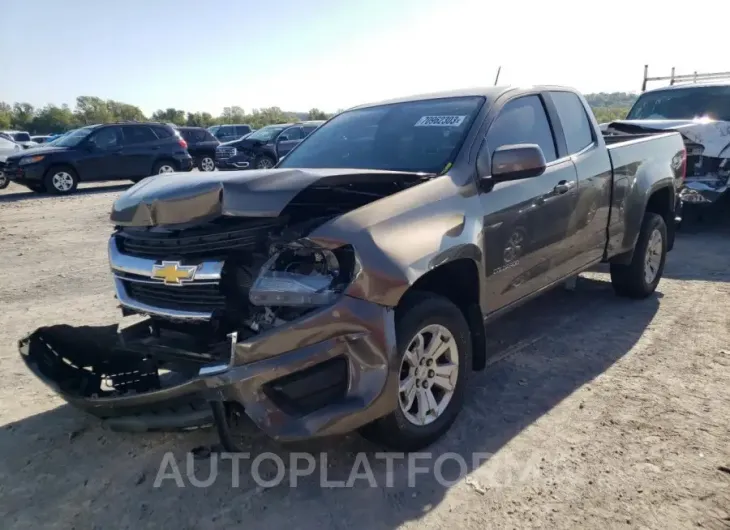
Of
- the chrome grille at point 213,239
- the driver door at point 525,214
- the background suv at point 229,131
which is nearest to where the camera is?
the chrome grille at point 213,239

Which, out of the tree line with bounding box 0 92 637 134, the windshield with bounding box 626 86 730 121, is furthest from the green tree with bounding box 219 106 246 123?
the windshield with bounding box 626 86 730 121

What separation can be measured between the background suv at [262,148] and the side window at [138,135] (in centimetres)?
336

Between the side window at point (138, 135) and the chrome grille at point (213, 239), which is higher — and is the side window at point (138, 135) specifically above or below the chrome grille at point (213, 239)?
below

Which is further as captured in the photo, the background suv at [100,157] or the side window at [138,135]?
the side window at [138,135]

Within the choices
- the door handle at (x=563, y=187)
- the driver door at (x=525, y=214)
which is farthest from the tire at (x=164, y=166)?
the door handle at (x=563, y=187)

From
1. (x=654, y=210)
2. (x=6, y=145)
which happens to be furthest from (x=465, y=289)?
(x=6, y=145)

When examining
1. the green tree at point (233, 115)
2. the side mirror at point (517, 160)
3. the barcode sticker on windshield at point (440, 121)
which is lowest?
the green tree at point (233, 115)

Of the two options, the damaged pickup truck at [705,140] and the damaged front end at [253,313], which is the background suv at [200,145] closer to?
the damaged pickup truck at [705,140]

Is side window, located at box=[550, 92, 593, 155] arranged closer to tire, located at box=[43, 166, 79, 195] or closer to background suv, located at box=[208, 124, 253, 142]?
tire, located at box=[43, 166, 79, 195]

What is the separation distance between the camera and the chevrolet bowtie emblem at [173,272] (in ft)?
9.46

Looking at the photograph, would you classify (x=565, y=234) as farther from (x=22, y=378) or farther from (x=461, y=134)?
(x=22, y=378)

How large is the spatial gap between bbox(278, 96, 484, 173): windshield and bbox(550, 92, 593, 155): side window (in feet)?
3.28

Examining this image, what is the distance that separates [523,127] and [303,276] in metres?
2.20

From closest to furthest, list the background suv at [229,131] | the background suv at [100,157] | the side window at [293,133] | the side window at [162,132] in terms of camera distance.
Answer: the background suv at [100,157], the side window at [162,132], the side window at [293,133], the background suv at [229,131]
